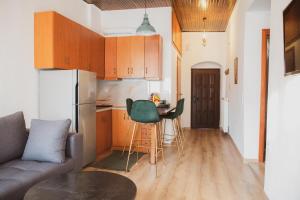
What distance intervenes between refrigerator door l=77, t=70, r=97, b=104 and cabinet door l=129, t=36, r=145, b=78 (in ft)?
4.24

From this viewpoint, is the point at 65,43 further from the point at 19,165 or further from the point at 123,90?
the point at 123,90

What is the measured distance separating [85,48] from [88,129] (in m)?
1.43

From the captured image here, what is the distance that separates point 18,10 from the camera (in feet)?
11.2

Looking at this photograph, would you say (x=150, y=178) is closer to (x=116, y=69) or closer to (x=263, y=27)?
(x=116, y=69)

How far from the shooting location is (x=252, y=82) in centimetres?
437

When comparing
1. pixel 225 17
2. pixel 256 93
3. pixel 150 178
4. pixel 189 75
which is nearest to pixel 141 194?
pixel 150 178

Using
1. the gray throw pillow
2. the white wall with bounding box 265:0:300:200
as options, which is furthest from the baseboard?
the gray throw pillow

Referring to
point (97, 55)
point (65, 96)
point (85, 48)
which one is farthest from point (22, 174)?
point (97, 55)

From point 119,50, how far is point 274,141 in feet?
11.5

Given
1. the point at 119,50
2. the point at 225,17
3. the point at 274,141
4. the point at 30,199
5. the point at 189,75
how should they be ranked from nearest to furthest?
the point at 30,199, the point at 274,141, the point at 119,50, the point at 225,17, the point at 189,75

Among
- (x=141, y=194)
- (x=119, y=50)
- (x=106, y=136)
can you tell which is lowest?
(x=141, y=194)

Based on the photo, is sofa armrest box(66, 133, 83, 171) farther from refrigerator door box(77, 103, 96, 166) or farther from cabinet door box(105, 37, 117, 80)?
cabinet door box(105, 37, 117, 80)

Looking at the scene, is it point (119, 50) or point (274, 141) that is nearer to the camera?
point (274, 141)

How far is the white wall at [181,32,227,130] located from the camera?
7961mm
